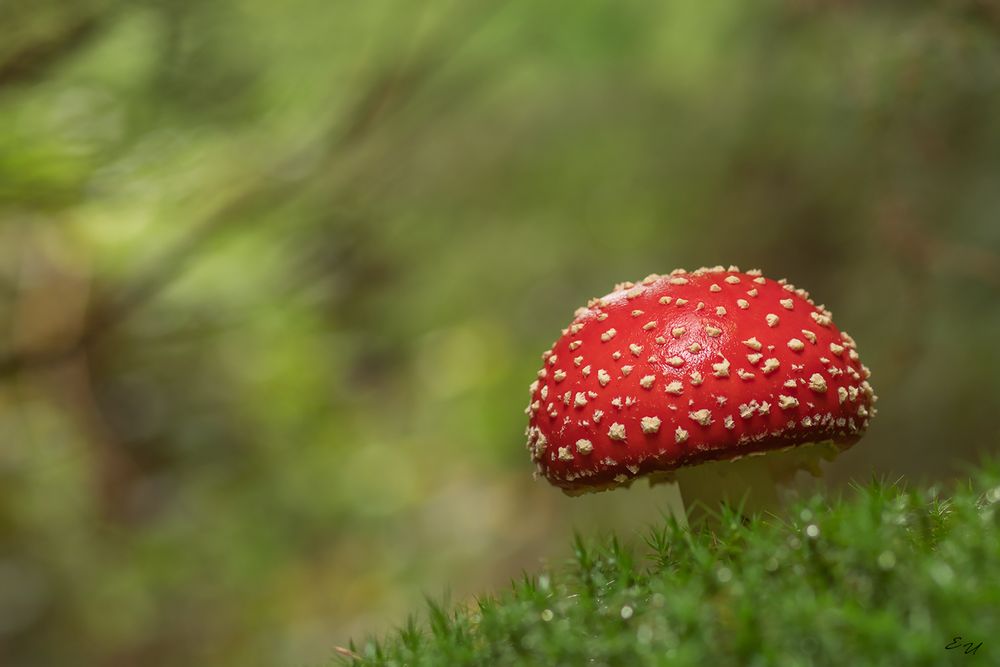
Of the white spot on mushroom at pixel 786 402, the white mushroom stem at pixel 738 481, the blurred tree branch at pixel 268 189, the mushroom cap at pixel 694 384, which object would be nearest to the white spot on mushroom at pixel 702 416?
the mushroom cap at pixel 694 384

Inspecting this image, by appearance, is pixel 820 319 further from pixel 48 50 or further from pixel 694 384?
pixel 48 50

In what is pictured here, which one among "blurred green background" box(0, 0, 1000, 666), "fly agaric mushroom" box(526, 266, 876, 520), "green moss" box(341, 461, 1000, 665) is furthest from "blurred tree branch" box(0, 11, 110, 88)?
"green moss" box(341, 461, 1000, 665)

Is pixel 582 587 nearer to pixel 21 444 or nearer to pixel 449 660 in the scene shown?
pixel 449 660

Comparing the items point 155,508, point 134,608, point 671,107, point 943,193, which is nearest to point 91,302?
point 155,508

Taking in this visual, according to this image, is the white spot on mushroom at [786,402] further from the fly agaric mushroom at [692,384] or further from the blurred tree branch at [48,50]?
the blurred tree branch at [48,50]

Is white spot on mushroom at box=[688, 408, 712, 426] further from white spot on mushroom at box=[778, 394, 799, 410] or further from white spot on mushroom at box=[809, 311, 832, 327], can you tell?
white spot on mushroom at box=[809, 311, 832, 327]

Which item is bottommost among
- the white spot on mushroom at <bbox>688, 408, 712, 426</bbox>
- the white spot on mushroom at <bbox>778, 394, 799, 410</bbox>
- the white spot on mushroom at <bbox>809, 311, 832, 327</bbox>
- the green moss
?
the green moss
